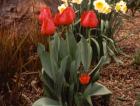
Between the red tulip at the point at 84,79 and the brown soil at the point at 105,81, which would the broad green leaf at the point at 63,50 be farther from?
the brown soil at the point at 105,81

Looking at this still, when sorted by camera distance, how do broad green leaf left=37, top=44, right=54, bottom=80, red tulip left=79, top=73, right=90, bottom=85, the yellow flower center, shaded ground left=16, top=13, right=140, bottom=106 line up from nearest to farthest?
red tulip left=79, top=73, right=90, bottom=85, broad green leaf left=37, top=44, right=54, bottom=80, shaded ground left=16, top=13, right=140, bottom=106, the yellow flower center

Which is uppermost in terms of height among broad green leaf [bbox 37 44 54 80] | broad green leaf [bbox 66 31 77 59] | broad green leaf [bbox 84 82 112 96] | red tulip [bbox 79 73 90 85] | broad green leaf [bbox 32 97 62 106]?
broad green leaf [bbox 66 31 77 59]

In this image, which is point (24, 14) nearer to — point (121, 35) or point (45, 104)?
point (121, 35)

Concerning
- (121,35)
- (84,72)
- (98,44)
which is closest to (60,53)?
(84,72)

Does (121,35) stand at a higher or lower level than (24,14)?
lower

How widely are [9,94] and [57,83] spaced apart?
1.84 feet

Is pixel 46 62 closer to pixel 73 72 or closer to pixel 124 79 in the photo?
pixel 73 72

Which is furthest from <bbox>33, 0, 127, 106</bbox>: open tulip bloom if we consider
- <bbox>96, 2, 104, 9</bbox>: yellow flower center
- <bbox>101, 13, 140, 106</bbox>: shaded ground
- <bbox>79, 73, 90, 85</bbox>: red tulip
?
<bbox>96, 2, 104, 9</bbox>: yellow flower center

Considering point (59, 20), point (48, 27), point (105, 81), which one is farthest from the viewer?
point (105, 81)

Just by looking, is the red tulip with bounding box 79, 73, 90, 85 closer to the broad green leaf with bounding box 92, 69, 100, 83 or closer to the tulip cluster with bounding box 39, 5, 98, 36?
Answer: the broad green leaf with bounding box 92, 69, 100, 83

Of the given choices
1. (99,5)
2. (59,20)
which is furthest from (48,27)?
(99,5)

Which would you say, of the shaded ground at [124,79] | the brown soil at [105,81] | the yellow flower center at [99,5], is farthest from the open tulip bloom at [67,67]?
the yellow flower center at [99,5]

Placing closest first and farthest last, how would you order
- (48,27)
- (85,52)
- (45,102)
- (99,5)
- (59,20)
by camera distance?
(48,27) → (59,20) → (45,102) → (85,52) → (99,5)

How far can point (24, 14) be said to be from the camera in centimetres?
575
